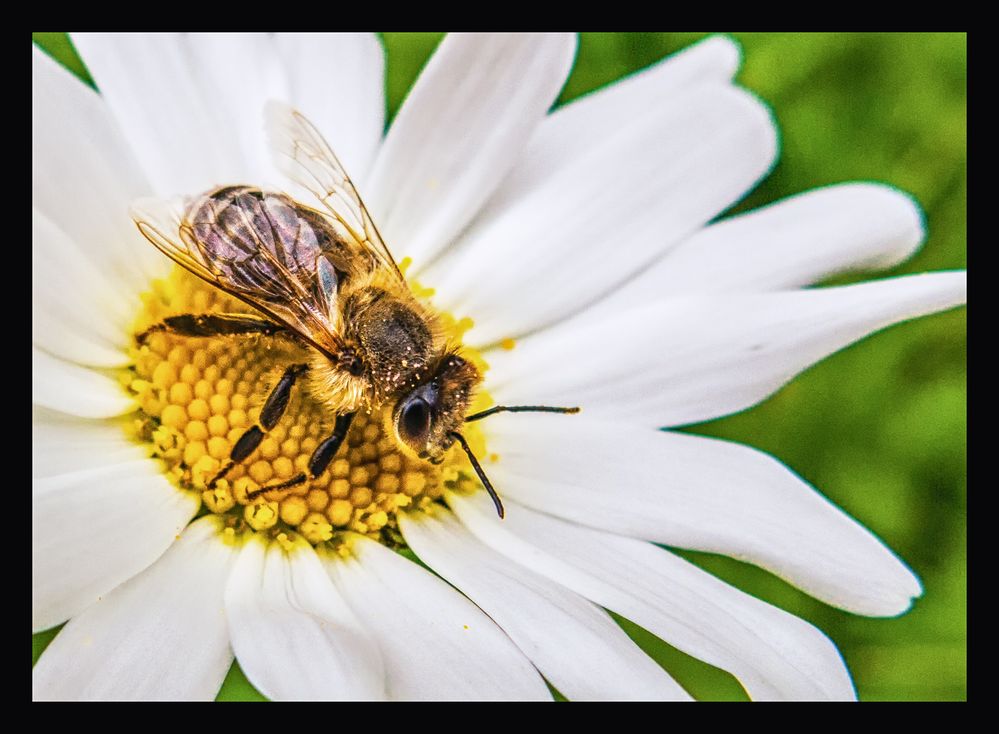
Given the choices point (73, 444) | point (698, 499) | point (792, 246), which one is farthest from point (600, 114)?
point (73, 444)

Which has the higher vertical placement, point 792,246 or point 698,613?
point 792,246

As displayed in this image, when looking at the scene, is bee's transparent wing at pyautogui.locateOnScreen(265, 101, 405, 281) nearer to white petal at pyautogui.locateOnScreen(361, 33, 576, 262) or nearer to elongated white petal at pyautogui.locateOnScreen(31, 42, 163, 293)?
white petal at pyautogui.locateOnScreen(361, 33, 576, 262)

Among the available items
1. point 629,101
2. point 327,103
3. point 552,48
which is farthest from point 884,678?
point 327,103

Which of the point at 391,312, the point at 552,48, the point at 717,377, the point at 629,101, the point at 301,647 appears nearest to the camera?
the point at 301,647

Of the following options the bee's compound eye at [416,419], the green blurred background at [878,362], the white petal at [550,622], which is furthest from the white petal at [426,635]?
the green blurred background at [878,362]

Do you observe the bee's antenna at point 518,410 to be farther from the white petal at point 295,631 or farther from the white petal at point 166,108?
the white petal at point 166,108

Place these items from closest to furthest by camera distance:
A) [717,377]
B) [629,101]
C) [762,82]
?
[717,377], [629,101], [762,82]

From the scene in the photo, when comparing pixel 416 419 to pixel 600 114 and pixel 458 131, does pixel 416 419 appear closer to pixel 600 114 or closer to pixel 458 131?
pixel 458 131

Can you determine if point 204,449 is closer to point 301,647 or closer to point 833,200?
point 301,647
